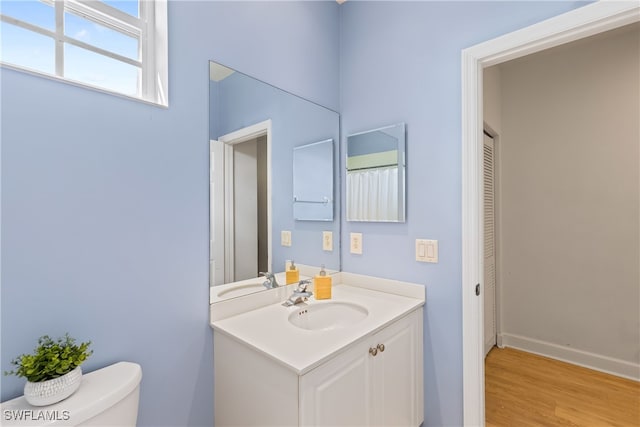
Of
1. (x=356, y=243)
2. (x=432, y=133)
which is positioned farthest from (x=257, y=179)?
(x=432, y=133)

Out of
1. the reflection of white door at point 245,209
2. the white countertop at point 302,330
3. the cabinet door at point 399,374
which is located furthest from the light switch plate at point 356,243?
the reflection of white door at point 245,209

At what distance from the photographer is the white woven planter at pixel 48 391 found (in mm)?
760

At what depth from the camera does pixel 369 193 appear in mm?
1804

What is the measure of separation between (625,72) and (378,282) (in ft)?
8.23

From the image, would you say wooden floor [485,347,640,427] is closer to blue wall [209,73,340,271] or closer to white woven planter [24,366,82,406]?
blue wall [209,73,340,271]

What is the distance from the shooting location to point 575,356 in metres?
2.46

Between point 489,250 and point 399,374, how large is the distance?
5.87ft

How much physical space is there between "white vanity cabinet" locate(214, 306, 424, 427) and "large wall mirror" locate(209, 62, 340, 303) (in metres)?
0.34

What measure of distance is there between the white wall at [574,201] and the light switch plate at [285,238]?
2.21 metres

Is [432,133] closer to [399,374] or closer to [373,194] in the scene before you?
[373,194]

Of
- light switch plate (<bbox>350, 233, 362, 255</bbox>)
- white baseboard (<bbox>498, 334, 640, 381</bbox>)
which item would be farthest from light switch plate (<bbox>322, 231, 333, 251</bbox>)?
white baseboard (<bbox>498, 334, 640, 381</bbox>)

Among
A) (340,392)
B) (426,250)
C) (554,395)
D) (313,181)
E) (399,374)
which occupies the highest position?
(313,181)

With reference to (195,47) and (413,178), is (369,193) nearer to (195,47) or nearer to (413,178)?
(413,178)

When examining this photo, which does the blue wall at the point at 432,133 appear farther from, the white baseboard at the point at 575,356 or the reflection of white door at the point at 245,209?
the white baseboard at the point at 575,356
